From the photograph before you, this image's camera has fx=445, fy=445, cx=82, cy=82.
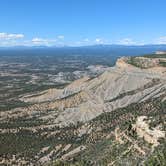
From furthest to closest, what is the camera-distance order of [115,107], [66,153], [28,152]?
[115,107] < [28,152] < [66,153]

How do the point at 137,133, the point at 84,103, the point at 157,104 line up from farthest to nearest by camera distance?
the point at 84,103 < the point at 157,104 < the point at 137,133

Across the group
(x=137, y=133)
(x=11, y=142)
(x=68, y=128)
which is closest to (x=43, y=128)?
(x=68, y=128)

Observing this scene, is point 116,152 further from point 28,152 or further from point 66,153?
point 28,152

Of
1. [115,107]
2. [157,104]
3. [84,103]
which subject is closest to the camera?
[157,104]

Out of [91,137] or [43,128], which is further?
[43,128]

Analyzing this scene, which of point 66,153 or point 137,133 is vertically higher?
point 137,133

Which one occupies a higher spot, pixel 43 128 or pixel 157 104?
pixel 157 104

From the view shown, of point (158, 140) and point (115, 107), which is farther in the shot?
point (115, 107)

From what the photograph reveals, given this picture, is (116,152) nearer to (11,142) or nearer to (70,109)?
(11,142)

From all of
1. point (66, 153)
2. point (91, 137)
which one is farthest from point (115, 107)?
point (66, 153)
